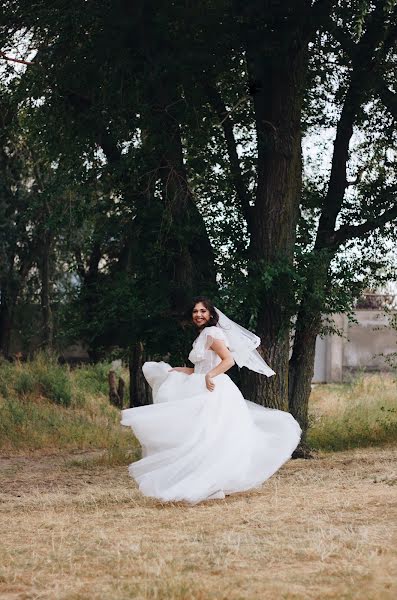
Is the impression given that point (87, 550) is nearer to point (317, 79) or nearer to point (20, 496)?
point (20, 496)

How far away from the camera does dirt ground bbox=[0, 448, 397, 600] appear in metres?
6.52

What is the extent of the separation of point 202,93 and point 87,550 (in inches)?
341

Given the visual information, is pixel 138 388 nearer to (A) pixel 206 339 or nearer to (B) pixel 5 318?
(B) pixel 5 318

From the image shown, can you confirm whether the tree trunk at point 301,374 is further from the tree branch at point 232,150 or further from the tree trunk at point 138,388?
the tree trunk at point 138,388

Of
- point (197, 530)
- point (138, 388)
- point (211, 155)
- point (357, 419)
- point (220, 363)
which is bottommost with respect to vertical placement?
point (197, 530)

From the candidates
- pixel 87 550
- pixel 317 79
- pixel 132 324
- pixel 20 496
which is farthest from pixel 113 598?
pixel 317 79

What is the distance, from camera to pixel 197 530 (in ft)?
29.0

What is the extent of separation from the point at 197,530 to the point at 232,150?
322 inches

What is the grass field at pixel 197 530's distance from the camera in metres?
6.59

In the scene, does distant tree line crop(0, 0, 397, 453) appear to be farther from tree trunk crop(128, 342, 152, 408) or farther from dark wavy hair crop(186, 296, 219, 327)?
tree trunk crop(128, 342, 152, 408)

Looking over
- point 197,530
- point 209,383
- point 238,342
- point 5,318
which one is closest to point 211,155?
point 238,342

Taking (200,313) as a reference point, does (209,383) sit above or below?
below

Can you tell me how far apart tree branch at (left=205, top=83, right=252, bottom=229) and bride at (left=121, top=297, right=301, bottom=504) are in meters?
4.38

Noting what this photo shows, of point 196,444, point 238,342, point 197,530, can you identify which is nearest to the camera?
point 197,530
